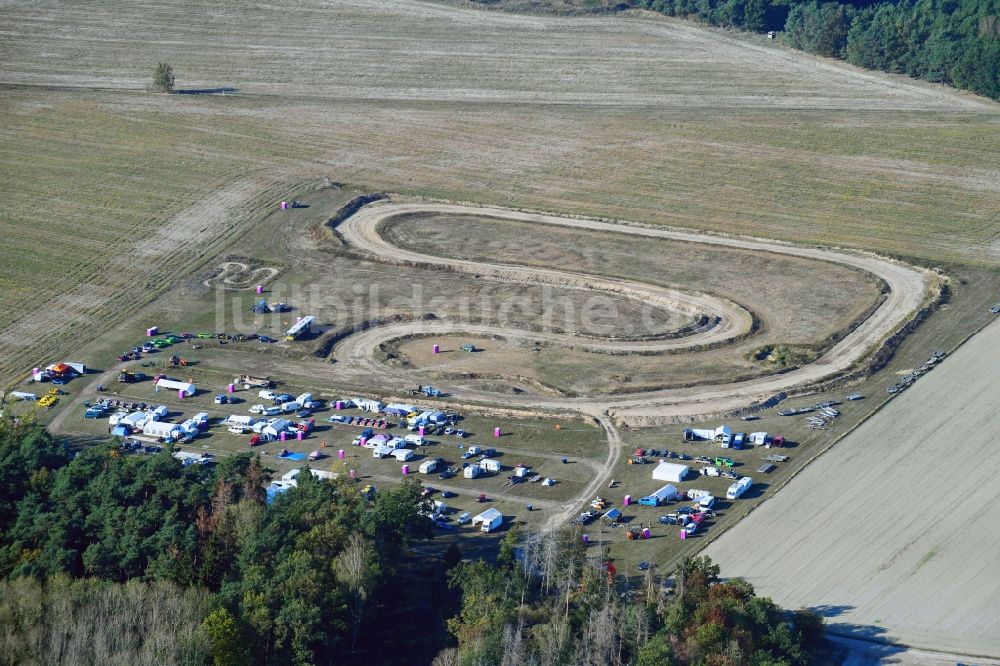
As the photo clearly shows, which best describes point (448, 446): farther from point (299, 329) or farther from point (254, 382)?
point (299, 329)

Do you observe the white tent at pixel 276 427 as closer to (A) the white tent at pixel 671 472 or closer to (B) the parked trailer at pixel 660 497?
(A) the white tent at pixel 671 472

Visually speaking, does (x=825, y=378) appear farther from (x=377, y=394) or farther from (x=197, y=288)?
(x=197, y=288)

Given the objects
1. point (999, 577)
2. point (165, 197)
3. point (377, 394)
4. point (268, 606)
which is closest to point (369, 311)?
point (377, 394)

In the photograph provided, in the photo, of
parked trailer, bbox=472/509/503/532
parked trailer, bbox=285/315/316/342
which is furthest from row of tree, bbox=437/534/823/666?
parked trailer, bbox=285/315/316/342

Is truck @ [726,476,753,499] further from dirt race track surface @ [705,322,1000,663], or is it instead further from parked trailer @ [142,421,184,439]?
parked trailer @ [142,421,184,439]

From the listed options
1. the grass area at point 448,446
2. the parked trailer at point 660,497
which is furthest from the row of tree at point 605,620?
the grass area at point 448,446
